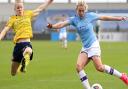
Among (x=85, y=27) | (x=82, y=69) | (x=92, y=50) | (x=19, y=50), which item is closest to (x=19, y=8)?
(x=19, y=50)

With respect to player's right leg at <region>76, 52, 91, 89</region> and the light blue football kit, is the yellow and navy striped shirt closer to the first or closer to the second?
the light blue football kit

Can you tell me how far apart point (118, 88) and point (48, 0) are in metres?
3.46

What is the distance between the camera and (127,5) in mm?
81562

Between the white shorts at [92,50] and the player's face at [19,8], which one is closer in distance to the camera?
the white shorts at [92,50]

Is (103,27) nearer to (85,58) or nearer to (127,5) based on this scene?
(127,5)

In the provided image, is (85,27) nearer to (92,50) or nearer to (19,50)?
(92,50)

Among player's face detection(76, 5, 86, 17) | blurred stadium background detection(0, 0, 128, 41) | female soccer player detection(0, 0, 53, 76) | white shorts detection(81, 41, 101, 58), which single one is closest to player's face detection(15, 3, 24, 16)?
female soccer player detection(0, 0, 53, 76)

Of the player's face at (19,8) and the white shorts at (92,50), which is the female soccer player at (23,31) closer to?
the player's face at (19,8)

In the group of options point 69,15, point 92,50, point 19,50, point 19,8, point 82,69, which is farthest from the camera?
point 69,15

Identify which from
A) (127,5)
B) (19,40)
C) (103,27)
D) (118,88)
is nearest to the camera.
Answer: (118,88)

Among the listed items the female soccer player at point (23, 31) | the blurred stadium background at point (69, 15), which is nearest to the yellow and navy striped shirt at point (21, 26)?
the female soccer player at point (23, 31)

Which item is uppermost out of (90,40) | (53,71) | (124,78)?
(90,40)

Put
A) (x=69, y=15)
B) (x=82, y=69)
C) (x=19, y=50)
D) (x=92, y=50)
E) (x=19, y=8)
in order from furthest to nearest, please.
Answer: (x=69, y=15)
(x=19, y=50)
(x=19, y=8)
(x=92, y=50)
(x=82, y=69)

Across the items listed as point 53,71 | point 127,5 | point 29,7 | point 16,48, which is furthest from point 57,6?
point 16,48
